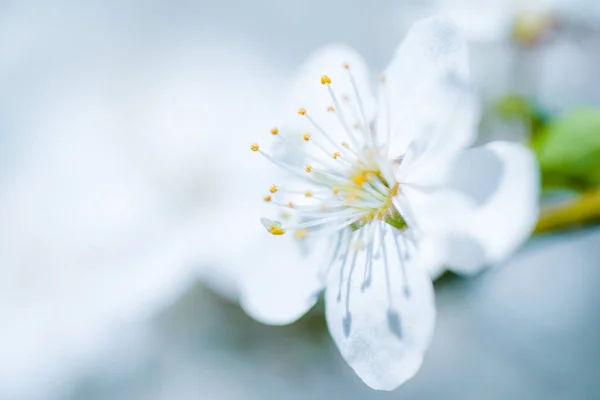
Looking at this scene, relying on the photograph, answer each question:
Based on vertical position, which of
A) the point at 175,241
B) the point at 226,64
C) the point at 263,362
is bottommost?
the point at 263,362

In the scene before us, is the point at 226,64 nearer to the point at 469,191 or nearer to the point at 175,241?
the point at 175,241

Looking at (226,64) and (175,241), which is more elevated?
(226,64)

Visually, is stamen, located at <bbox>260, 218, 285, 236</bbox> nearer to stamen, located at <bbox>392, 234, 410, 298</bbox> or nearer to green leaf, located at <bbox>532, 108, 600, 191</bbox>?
stamen, located at <bbox>392, 234, 410, 298</bbox>

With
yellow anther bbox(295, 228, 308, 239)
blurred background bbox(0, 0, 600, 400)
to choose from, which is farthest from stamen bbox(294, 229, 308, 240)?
blurred background bbox(0, 0, 600, 400)

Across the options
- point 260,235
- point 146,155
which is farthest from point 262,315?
point 146,155

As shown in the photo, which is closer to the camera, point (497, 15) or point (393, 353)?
point (393, 353)

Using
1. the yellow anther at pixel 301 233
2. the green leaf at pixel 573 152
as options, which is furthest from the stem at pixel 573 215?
the yellow anther at pixel 301 233

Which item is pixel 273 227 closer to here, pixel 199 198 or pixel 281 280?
pixel 281 280
